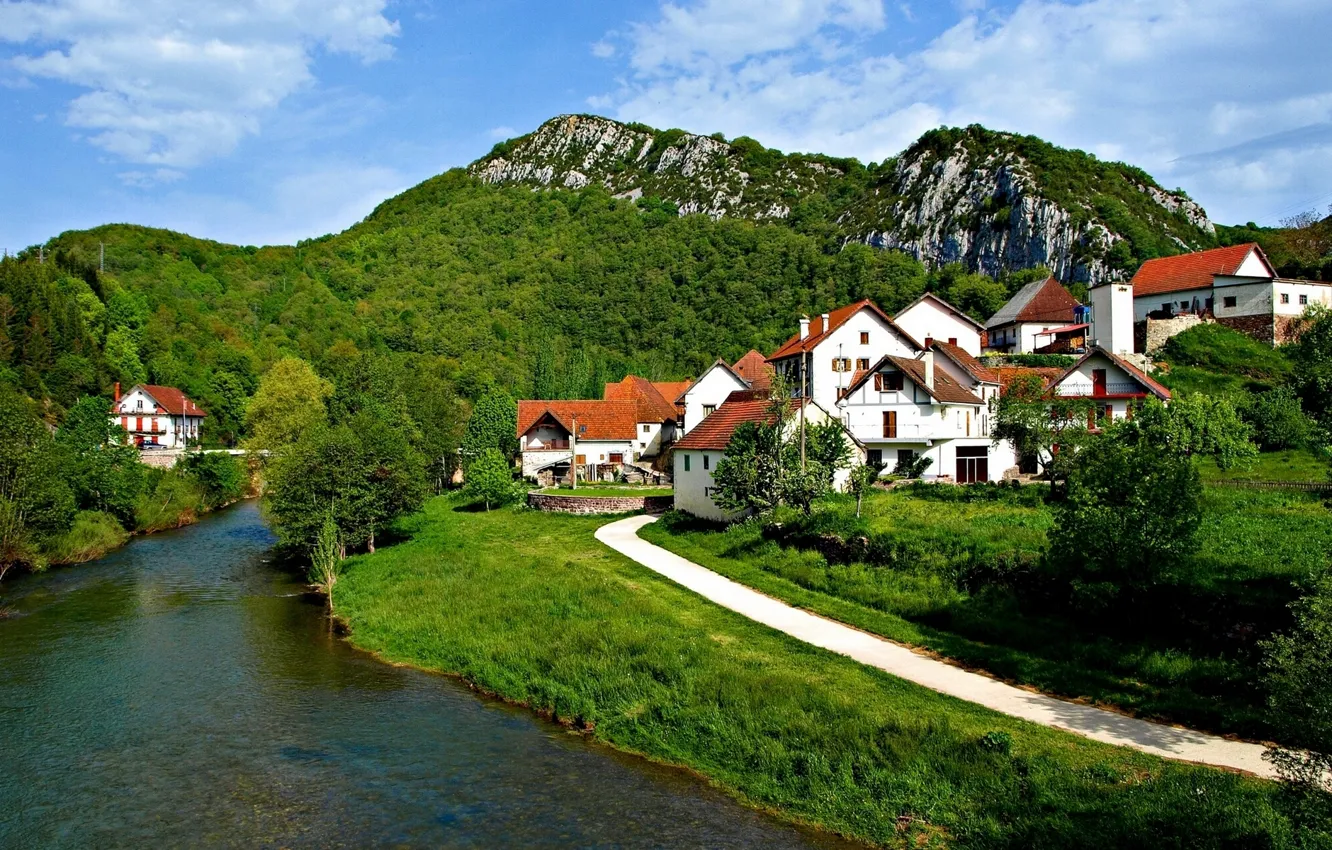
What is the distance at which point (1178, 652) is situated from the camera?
643 inches

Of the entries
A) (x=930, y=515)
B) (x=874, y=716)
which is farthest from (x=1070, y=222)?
(x=874, y=716)

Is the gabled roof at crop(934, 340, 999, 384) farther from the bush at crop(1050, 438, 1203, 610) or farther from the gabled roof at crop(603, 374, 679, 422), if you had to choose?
the bush at crop(1050, 438, 1203, 610)

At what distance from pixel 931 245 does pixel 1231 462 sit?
9890 cm

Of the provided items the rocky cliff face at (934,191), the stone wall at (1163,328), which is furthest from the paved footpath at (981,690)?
the rocky cliff face at (934,191)

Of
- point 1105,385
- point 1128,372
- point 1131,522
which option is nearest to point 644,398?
point 1105,385

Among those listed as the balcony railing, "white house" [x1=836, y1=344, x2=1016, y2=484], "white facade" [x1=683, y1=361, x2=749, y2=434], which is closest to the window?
"white house" [x1=836, y1=344, x2=1016, y2=484]

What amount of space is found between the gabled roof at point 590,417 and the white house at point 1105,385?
29598 millimetres

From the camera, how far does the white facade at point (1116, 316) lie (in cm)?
5383

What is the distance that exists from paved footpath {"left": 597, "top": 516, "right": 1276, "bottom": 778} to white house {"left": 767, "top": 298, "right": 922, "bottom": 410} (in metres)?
26.5

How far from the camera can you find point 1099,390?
145 ft

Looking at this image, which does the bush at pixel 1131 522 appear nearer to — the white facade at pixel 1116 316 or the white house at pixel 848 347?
the white house at pixel 848 347

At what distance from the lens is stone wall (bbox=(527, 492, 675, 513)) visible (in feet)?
143

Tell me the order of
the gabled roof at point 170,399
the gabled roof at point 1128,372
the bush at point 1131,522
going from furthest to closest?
the gabled roof at point 170,399
the gabled roof at point 1128,372
the bush at point 1131,522

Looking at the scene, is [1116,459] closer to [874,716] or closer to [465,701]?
[874,716]
